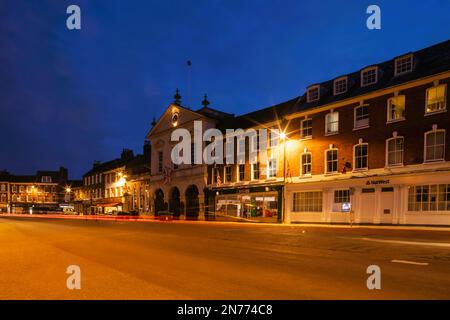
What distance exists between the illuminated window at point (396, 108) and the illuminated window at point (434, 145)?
7.76 feet

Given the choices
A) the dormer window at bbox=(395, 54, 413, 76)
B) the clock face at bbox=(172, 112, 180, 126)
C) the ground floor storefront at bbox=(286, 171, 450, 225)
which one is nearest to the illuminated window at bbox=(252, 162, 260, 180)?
the ground floor storefront at bbox=(286, 171, 450, 225)

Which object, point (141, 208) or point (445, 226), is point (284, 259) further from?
point (141, 208)

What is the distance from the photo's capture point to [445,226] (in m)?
21.8

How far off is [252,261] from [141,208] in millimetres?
47725

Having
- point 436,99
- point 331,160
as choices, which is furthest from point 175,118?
point 436,99

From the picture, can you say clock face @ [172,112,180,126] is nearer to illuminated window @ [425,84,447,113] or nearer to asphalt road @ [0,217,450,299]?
illuminated window @ [425,84,447,113]

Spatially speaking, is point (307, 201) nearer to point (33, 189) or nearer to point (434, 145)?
point (434, 145)

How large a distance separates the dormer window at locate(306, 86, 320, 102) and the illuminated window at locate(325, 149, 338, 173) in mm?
5413

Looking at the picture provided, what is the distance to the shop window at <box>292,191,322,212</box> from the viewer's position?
29219 mm

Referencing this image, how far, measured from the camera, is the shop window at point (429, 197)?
865 inches

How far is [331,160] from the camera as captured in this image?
2867 cm

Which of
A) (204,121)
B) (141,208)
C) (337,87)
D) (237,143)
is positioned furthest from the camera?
(141,208)
